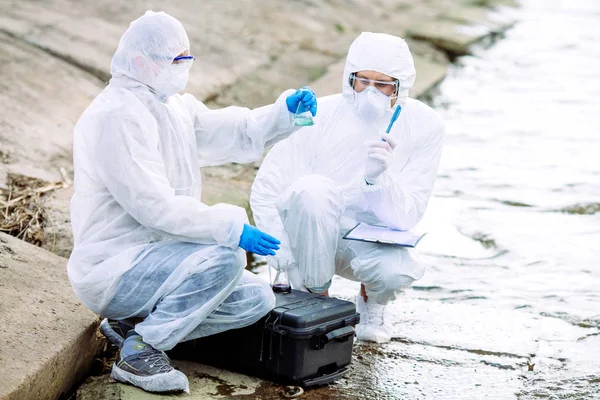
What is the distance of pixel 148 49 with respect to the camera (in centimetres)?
345

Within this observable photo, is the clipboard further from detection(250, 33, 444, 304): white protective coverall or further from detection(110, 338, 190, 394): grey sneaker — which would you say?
detection(110, 338, 190, 394): grey sneaker

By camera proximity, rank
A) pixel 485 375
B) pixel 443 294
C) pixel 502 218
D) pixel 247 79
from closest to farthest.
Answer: pixel 485 375 → pixel 443 294 → pixel 502 218 → pixel 247 79

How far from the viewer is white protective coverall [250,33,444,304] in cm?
394

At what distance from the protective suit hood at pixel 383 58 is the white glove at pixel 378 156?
1.02 ft

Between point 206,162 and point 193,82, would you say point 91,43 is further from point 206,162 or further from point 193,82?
point 206,162

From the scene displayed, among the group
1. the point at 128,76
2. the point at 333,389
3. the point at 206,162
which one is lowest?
the point at 333,389

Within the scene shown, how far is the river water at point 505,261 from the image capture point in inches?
152

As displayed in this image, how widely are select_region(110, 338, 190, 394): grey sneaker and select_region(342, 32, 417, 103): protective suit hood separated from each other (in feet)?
4.46

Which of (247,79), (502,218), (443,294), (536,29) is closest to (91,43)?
(247,79)

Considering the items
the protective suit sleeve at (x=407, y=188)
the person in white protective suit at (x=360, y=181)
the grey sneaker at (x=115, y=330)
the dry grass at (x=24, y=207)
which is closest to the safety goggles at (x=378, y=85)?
the person in white protective suit at (x=360, y=181)

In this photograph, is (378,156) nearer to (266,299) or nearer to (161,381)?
(266,299)

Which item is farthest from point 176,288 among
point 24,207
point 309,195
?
point 24,207

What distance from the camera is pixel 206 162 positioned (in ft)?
12.9

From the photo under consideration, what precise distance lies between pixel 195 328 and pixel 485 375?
1.15m
